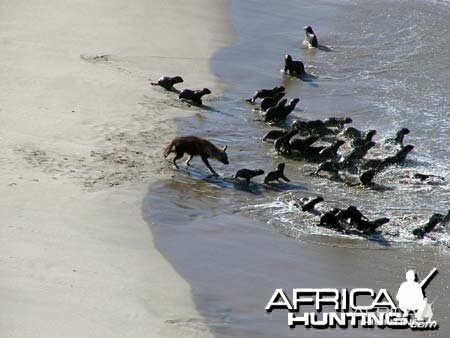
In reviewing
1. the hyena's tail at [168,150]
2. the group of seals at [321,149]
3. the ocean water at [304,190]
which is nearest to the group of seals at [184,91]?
the group of seals at [321,149]

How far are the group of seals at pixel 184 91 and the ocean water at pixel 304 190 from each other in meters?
0.34

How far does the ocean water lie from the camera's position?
38.4 ft

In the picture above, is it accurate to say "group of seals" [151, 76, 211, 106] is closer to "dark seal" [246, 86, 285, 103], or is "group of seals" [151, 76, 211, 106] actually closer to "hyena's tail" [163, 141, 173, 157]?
"dark seal" [246, 86, 285, 103]

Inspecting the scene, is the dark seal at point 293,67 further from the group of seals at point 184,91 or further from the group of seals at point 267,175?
the group of seals at point 267,175

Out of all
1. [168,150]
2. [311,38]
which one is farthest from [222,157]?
[311,38]

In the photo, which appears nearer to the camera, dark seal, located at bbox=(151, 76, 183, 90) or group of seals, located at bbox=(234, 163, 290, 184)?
group of seals, located at bbox=(234, 163, 290, 184)

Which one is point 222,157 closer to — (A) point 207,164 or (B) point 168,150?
(A) point 207,164

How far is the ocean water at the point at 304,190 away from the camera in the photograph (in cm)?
1170

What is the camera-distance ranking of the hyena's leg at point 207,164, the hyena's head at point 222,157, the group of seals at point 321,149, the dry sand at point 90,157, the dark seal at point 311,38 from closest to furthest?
the dry sand at point 90,157, the group of seals at point 321,149, the hyena's leg at point 207,164, the hyena's head at point 222,157, the dark seal at point 311,38

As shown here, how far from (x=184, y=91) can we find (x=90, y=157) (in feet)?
13.1

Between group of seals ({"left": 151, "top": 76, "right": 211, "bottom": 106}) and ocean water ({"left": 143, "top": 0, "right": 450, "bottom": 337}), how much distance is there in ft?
1.11

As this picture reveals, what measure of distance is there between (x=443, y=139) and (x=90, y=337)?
32.1 feet

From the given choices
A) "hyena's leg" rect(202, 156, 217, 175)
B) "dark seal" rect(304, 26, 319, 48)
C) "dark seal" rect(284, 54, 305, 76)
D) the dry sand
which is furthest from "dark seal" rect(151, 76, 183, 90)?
"dark seal" rect(304, 26, 319, 48)

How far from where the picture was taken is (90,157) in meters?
15.0
